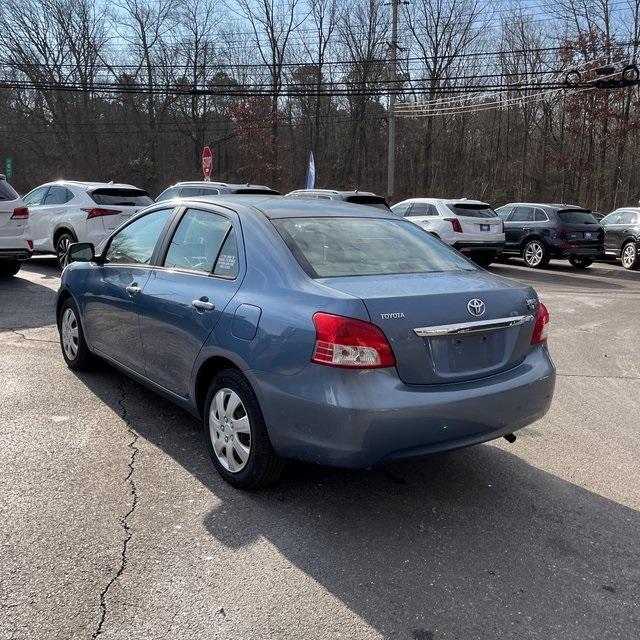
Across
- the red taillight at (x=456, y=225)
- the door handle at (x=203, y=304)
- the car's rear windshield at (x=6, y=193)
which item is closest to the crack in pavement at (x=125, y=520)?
the door handle at (x=203, y=304)

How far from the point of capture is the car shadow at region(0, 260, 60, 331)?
8.07m

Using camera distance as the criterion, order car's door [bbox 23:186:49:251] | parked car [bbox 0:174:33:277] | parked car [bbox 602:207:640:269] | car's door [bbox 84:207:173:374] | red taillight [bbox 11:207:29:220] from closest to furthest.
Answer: car's door [bbox 84:207:173:374] → parked car [bbox 0:174:33:277] → red taillight [bbox 11:207:29:220] → car's door [bbox 23:186:49:251] → parked car [bbox 602:207:640:269]

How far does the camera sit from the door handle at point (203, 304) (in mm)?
3654

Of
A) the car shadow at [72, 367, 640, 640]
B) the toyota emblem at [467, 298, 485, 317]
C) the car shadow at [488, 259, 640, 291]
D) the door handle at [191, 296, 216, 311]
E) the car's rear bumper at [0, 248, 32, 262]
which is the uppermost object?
the toyota emblem at [467, 298, 485, 317]

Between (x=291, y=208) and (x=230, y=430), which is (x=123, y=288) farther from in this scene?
(x=230, y=430)

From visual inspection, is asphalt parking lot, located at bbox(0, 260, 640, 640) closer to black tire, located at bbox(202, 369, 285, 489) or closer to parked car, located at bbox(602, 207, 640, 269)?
black tire, located at bbox(202, 369, 285, 489)

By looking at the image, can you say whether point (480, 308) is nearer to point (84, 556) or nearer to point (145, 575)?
point (145, 575)

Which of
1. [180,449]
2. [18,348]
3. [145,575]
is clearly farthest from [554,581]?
[18,348]

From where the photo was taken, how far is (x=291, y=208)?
161 inches

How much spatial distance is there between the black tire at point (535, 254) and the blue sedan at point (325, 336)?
13.7 metres

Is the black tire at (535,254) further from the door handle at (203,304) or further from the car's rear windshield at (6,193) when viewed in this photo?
the door handle at (203,304)

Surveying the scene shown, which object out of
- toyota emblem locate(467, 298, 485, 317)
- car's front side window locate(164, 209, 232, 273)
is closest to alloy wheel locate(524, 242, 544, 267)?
car's front side window locate(164, 209, 232, 273)

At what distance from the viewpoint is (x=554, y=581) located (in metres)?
2.83

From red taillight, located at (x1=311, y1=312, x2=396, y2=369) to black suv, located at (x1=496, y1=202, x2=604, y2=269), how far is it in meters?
15.1
